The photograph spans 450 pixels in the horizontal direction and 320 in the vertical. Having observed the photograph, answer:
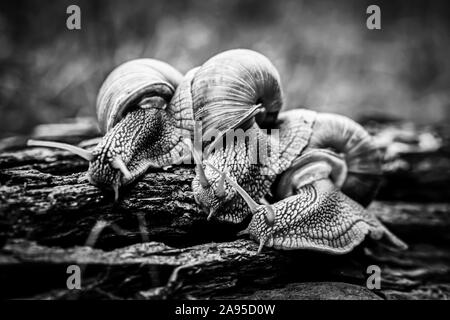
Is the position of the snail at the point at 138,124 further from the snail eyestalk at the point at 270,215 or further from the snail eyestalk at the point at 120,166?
the snail eyestalk at the point at 270,215

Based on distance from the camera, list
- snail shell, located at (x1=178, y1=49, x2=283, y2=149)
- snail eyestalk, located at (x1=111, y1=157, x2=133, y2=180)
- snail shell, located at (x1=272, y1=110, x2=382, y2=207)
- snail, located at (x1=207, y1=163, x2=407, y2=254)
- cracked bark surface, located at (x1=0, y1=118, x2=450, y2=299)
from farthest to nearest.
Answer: snail shell, located at (x1=272, y1=110, x2=382, y2=207)
snail shell, located at (x1=178, y1=49, x2=283, y2=149)
snail, located at (x1=207, y1=163, x2=407, y2=254)
snail eyestalk, located at (x1=111, y1=157, x2=133, y2=180)
cracked bark surface, located at (x1=0, y1=118, x2=450, y2=299)

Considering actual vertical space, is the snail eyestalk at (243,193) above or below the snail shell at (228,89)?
below

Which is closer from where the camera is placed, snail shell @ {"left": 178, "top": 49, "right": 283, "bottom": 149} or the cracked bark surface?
the cracked bark surface

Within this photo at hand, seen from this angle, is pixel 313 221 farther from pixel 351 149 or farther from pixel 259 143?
pixel 351 149

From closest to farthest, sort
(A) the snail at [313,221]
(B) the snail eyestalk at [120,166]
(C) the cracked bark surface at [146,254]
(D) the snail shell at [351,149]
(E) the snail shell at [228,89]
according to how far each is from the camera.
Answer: (C) the cracked bark surface at [146,254] < (B) the snail eyestalk at [120,166] < (A) the snail at [313,221] < (E) the snail shell at [228,89] < (D) the snail shell at [351,149]

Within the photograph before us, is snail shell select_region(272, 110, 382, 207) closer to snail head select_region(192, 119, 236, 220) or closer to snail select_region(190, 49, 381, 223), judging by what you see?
snail select_region(190, 49, 381, 223)

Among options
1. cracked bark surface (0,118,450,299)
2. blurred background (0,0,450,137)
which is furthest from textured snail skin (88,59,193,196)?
blurred background (0,0,450,137)

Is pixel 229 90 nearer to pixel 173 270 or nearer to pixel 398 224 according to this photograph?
pixel 173 270

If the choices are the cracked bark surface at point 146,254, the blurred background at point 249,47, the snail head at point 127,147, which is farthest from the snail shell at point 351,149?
the blurred background at point 249,47
